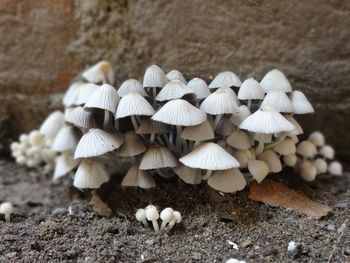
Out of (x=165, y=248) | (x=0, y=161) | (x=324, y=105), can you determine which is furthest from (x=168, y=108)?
(x=0, y=161)

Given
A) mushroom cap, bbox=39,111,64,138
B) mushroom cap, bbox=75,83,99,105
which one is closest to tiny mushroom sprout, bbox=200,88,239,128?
mushroom cap, bbox=75,83,99,105

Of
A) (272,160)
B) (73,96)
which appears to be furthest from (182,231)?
(73,96)

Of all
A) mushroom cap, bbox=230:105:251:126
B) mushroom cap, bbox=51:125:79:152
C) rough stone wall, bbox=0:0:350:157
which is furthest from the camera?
rough stone wall, bbox=0:0:350:157

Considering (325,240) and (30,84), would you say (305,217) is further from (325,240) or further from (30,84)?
(30,84)

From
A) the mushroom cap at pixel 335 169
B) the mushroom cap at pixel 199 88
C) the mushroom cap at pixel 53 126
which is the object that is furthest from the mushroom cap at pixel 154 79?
the mushroom cap at pixel 335 169

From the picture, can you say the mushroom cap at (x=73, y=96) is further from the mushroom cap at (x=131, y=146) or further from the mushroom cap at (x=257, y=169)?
the mushroom cap at (x=257, y=169)

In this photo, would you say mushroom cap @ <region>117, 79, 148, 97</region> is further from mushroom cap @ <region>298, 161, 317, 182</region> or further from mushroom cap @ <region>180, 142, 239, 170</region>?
mushroom cap @ <region>298, 161, 317, 182</region>
